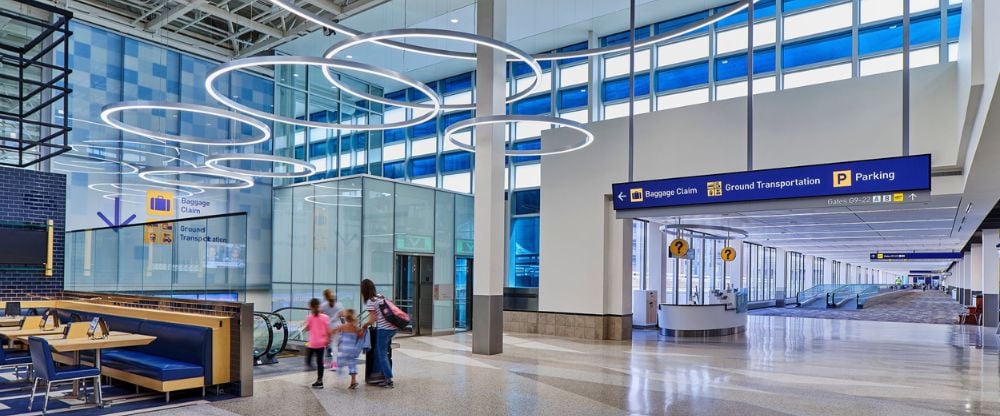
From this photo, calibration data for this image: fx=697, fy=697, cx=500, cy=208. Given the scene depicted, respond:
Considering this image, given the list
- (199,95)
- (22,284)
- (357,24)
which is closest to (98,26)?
(199,95)

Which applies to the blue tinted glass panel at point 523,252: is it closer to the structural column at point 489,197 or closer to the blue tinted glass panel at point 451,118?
the blue tinted glass panel at point 451,118

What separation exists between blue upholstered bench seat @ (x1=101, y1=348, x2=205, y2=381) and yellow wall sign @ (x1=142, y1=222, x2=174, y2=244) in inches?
157

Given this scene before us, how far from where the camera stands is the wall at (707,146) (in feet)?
38.7

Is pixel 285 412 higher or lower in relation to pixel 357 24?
lower

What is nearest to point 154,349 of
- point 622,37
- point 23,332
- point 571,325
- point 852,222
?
point 23,332

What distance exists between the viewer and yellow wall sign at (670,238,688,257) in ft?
63.5

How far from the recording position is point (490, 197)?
12703 mm

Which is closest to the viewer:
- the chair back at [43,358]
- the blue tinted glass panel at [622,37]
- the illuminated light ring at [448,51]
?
the chair back at [43,358]

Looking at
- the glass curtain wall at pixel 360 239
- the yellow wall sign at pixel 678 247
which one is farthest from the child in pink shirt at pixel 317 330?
the yellow wall sign at pixel 678 247

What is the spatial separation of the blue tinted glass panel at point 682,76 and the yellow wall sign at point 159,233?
12859 mm

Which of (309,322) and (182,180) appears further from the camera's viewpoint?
(182,180)

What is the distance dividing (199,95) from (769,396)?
18.8 meters

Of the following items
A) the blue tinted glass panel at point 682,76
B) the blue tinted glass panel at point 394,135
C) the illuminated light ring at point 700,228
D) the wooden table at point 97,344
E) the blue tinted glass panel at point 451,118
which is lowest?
the wooden table at point 97,344

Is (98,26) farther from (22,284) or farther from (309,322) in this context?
(309,322)
